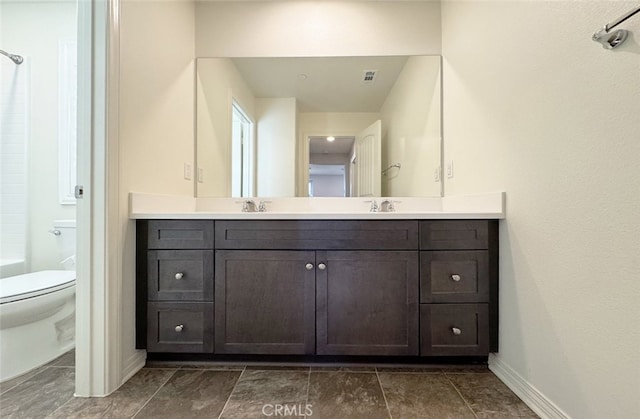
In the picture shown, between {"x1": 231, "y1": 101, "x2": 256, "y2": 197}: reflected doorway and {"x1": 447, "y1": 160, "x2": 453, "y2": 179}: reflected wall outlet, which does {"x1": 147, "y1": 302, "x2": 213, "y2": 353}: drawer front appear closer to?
{"x1": 231, "y1": 101, "x2": 256, "y2": 197}: reflected doorway

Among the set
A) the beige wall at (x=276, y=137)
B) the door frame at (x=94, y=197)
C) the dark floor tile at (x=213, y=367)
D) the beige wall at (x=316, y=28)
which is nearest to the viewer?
the door frame at (x=94, y=197)

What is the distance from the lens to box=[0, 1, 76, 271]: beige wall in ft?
6.52

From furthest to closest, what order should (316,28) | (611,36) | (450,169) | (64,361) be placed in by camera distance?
(316,28)
(450,169)
(64,361)
(611,36)

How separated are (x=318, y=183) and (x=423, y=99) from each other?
922mm

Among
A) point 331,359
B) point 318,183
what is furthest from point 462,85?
point 331,359

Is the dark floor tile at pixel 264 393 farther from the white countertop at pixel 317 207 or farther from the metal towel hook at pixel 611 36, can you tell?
the metal towel hook at pixel 611 36

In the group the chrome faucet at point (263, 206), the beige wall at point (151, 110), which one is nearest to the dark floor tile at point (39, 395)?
the beige wall at point (151, 110)

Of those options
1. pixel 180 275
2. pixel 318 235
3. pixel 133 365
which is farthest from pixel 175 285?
pixel 318 235

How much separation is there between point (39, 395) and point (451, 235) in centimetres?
197

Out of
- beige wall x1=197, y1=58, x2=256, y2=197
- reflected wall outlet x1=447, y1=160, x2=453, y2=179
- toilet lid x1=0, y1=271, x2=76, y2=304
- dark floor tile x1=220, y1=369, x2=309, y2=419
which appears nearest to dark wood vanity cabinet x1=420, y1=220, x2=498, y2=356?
reflected wall outlet x1=447, y1=160, x2=453, y2=179

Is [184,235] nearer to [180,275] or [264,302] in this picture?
[180,275]

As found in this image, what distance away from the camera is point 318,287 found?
4.44 ft

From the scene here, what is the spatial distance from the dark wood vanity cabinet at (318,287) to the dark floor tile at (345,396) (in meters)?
0.11

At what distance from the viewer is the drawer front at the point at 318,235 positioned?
1347 mm
